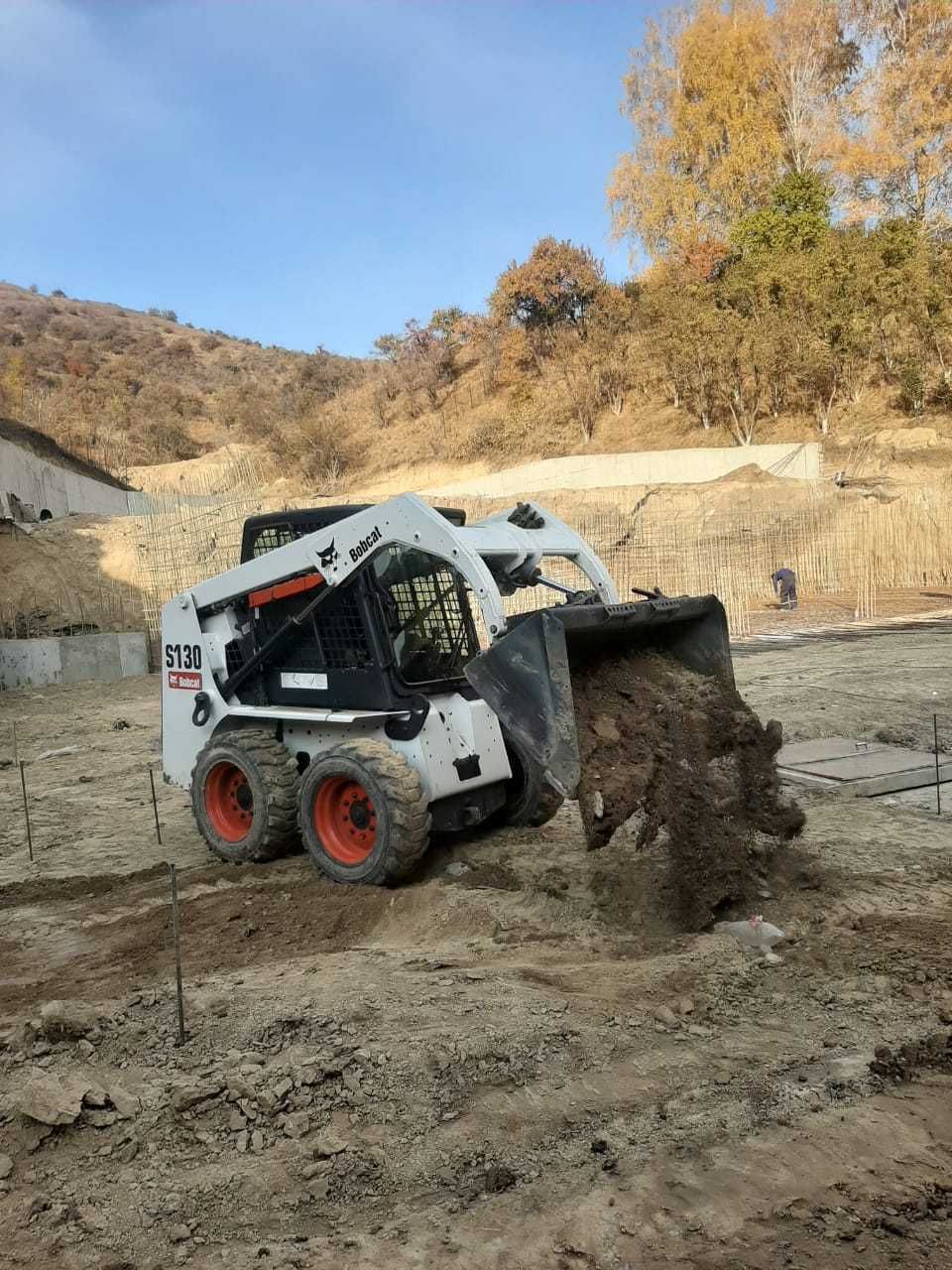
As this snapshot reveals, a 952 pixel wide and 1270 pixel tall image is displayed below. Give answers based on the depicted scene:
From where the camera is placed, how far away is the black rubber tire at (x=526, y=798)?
6.21 m

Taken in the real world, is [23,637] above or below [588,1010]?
above

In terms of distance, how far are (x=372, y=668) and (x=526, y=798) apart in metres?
1.37

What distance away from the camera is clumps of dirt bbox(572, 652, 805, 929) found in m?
4.76

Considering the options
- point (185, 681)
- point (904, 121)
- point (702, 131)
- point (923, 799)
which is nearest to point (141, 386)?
point (702, 131)

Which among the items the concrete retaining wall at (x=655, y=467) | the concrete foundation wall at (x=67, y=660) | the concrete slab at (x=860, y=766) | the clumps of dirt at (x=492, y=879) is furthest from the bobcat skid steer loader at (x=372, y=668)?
the concrete retaining wall at (x=655, y=467)

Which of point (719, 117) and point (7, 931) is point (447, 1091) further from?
point (719, 117)

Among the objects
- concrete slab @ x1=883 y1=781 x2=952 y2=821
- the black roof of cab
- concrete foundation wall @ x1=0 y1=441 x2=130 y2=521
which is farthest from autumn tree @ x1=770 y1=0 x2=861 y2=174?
the black roof of cab

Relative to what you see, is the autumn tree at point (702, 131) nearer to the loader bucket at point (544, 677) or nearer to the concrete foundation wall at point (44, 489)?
the concrete foundation wall at point (44, 489)

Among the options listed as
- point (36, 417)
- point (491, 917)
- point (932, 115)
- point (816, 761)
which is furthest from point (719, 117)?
point (491, 917)

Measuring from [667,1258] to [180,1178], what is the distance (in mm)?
1463

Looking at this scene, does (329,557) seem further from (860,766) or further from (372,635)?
(860,766)

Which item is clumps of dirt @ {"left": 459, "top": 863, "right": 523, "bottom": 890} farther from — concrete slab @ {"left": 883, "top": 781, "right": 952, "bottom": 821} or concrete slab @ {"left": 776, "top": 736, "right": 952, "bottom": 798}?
concrete slab @ {"left": 883, "top": 781, "right": 952, "bottom": 821}

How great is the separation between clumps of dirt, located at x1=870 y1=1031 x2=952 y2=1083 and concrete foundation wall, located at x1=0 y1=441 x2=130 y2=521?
76.1 ft

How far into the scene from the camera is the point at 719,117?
151 feet
